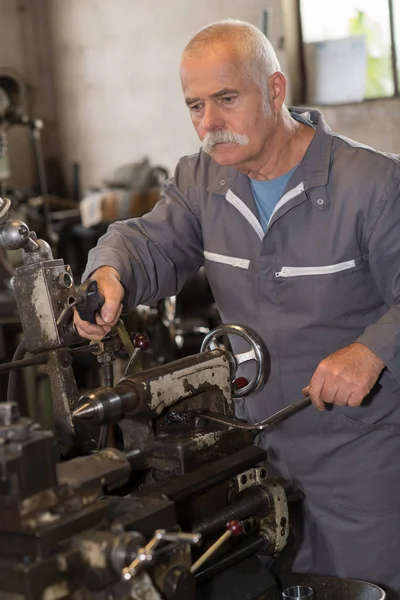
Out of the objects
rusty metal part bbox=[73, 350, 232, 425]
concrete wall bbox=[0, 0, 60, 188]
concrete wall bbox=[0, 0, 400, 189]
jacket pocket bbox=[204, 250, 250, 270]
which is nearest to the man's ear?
jacket pocket bbox=[204, 250, 250, 270]

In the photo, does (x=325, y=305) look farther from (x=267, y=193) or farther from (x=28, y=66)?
(x=28, y=66)

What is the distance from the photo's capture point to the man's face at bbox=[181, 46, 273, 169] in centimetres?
159

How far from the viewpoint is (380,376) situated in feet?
5.24

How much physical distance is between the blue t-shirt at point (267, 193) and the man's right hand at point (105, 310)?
323 mm

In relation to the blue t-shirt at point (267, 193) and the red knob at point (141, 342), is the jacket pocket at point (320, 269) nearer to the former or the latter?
the blue t-shirt at point (267, 193)

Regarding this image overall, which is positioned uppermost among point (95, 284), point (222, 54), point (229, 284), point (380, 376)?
point (222, 54)

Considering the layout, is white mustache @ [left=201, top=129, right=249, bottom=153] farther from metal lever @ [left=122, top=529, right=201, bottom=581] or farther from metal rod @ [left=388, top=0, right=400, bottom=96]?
metal rod @ [left=388, top=0, right=400, bottom=96]

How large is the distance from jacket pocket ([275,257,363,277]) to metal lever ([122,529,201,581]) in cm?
73

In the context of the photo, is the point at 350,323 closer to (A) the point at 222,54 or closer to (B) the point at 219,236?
(B) the point at 219,236

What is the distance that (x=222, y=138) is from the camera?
1.62m

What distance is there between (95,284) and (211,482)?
39cm

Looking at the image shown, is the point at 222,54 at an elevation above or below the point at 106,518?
above

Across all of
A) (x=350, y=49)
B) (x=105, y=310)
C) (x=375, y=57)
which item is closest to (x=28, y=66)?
(x=350, y=49)

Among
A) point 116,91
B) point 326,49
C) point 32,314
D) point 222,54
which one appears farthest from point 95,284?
point 116,91
